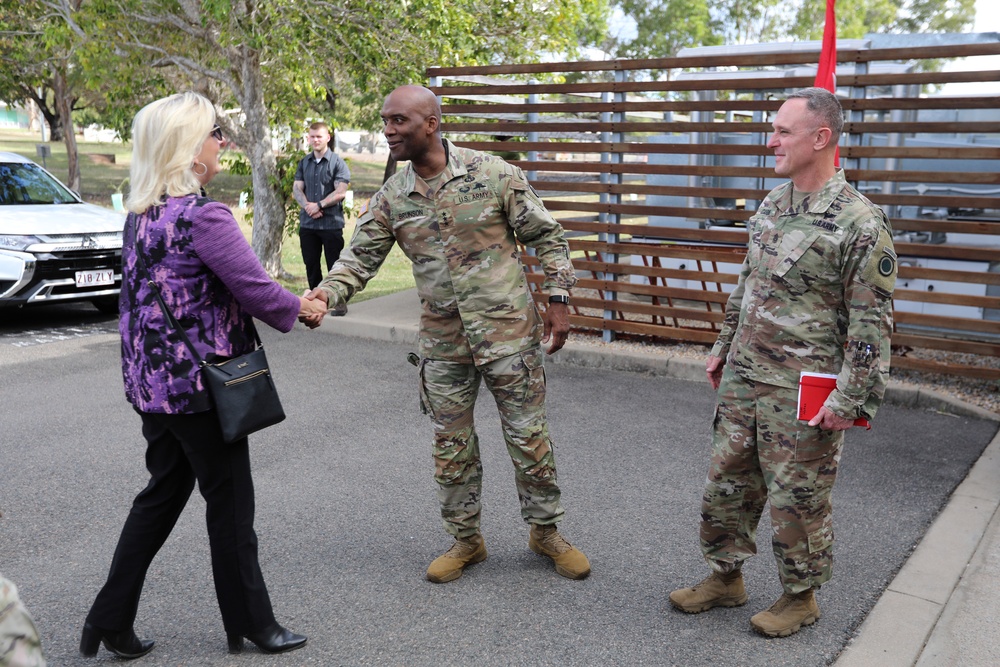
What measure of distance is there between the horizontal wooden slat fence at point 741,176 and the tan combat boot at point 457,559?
425 cm

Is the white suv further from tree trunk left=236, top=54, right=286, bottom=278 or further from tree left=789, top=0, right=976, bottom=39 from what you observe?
tree left=789, top=0, right=976, bottom=39

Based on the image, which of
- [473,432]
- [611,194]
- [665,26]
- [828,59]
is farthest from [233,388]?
[665,26]

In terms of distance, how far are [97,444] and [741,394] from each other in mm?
4242

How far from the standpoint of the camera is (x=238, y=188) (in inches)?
1410

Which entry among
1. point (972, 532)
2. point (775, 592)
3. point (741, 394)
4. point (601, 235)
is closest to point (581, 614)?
point (775, 592)

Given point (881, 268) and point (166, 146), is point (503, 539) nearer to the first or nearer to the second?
point (881, 268)

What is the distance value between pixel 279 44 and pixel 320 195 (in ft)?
6.43

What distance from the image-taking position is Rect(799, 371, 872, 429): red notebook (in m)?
3.36

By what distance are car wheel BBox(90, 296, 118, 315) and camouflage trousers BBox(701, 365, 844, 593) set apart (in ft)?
26.5

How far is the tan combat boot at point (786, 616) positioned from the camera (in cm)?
359

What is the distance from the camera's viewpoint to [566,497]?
16.8 ft

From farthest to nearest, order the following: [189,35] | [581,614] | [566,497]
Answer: [189,35], [566,497], [581,614]

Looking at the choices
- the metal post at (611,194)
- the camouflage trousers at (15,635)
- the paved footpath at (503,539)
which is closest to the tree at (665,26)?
the metal post at (611,194)

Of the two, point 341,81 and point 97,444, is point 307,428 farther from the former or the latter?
point 341,81
